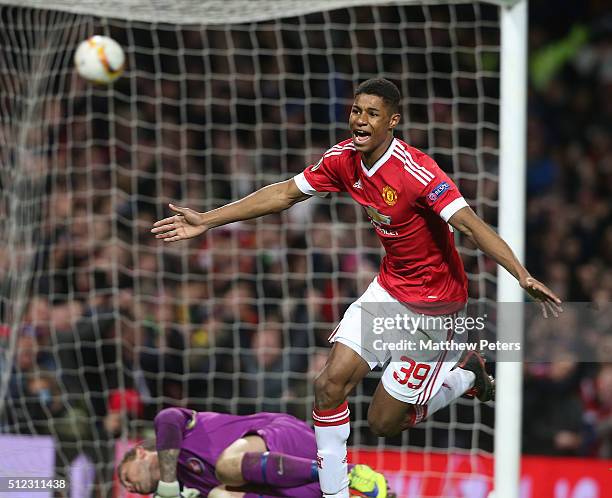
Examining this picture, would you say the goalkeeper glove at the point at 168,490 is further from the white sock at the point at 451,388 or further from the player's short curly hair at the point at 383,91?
the player's short curly hair at the point at 383,91

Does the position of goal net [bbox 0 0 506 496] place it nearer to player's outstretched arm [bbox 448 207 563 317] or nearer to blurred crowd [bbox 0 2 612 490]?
blurred crowd [bbox 0 2 612 490]

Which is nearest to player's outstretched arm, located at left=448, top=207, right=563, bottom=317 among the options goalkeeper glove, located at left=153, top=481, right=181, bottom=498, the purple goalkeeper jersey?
the purple goalkeeper jersey

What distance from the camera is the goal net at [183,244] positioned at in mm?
7082

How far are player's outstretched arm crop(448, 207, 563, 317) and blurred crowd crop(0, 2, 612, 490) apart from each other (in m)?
2.43

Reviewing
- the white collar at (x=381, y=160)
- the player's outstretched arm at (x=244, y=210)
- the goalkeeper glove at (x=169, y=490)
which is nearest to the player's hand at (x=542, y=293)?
the white collar at (x=381, y=160)

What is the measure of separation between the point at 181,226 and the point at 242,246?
3646 millimetres

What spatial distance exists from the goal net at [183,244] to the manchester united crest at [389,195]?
6.86 ft

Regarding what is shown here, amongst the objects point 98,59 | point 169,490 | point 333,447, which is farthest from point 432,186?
point 98,59

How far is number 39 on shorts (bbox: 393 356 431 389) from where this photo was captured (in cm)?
473

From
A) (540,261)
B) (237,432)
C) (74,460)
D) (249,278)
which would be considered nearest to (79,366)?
(74,460)

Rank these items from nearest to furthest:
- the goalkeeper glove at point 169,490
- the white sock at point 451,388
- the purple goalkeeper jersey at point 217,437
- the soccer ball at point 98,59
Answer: the white sock at point 451,388
the goalkeeper glove at point 169,490
the purple goalkeeper jersey at point 217,437
the soccer ball at point 98,59

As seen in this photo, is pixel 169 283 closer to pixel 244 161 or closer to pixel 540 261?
pixel 244 161

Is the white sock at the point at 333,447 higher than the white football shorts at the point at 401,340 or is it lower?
lower

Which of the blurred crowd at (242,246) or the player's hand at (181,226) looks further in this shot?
the blurred crowd at (242,246)
